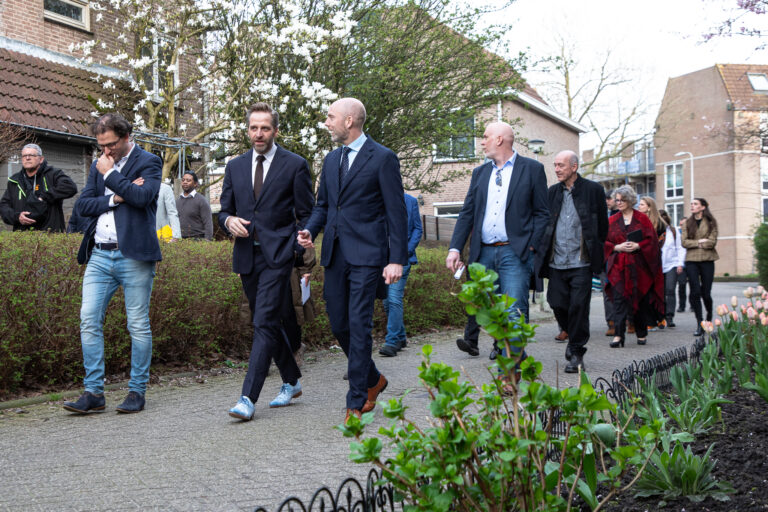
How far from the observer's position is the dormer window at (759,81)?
5547 cm

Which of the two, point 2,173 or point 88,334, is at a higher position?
point 2,173

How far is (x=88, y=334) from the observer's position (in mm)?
5668

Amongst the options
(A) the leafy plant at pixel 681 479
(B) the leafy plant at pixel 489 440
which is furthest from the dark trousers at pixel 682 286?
(B) the leafy plant at pixel 489 440

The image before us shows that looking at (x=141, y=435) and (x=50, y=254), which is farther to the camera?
(x=50, y=254)

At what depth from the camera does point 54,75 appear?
15.3 metres

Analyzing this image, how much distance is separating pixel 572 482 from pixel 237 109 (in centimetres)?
1473

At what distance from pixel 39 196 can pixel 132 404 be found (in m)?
3.62

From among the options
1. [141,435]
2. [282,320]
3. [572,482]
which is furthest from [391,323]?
[572,482]

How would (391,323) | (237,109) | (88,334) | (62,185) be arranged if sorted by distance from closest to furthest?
(88,334) < (62,185) < (391,323) < (237,109)

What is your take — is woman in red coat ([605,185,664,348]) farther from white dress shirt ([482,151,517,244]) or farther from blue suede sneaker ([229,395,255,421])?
blue suede sneaker ([229,395,255,421])

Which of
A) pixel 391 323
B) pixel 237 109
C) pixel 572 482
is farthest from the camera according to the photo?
pixel 237 109

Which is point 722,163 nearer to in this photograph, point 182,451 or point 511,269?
point 511,269

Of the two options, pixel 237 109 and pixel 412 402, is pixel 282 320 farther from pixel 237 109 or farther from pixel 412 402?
pixel 237 109

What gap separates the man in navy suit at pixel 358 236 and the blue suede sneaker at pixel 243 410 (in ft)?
2.18
